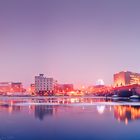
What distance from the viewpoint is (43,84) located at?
185 m

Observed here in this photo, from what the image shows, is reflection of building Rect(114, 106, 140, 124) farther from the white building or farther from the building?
the white building

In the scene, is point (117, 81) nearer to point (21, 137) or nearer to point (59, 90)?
point (59, 90)

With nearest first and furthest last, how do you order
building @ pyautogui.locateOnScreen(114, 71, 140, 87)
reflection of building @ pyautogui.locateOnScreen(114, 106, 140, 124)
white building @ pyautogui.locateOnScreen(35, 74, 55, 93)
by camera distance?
reflection of building @ pyautogui.locateOnScreen(114, 106, 140, 124) < building @ pyautogui.locateOnScreen(114, 71, 140, 87) < white building @ pyautogui.locateOnScreen(35, 74, 55, 93)

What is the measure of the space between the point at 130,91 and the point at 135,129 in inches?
3139

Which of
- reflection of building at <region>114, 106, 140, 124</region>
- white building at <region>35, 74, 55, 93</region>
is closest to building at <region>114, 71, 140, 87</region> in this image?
white building at <region>35, 74, 55, 93</region>

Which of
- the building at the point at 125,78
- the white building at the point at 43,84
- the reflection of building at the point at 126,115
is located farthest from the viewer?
the white building at the point at 43,84

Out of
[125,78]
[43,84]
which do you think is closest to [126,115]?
[125,78]

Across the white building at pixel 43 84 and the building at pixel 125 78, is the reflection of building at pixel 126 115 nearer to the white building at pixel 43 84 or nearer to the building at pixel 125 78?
the building at pixel 125 78

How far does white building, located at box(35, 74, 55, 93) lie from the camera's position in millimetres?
182875

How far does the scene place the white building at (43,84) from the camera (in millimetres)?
182875

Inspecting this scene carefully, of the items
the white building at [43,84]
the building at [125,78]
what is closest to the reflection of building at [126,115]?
the building at [125,78]

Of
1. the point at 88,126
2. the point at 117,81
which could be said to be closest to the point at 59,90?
the point at 117,81

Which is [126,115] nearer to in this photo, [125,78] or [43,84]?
[125,78]

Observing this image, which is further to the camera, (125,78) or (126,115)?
(125,78)
